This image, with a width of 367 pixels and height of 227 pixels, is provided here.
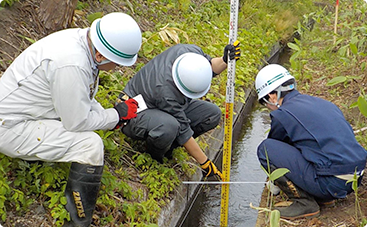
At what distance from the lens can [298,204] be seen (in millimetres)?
3957

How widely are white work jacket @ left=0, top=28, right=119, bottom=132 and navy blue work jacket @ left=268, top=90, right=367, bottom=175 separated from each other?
166 centimetres

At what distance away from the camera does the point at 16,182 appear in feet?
10.5

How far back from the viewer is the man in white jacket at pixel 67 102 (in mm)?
3000

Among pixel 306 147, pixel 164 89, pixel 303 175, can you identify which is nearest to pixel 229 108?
pixel 164 89

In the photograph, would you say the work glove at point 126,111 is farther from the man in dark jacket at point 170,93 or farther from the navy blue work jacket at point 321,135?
the navy blue work jacket at point 321,135

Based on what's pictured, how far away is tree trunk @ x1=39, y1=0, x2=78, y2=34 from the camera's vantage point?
197 inches

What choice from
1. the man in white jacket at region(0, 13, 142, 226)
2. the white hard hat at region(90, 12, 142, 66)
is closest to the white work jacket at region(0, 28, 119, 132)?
the man in white jacket at region(0, 13, 142, 226)

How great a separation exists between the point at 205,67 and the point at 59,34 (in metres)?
1.39

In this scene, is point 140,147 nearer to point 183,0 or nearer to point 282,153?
point 282,153

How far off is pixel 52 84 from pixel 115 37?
548 mm

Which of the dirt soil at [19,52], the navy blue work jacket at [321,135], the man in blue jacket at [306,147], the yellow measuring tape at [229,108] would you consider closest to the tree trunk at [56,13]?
the dirt soil at [19,52]

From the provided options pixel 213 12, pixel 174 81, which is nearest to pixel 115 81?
pixel 174 81

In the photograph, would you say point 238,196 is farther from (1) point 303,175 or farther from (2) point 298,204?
(1) point 303,175

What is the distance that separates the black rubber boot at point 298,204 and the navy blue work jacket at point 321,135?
0.30 meters
